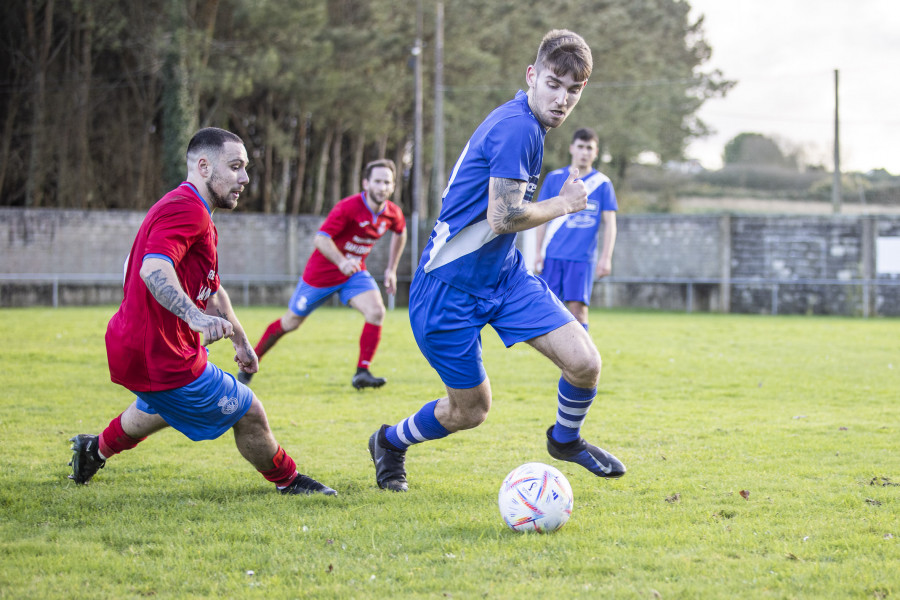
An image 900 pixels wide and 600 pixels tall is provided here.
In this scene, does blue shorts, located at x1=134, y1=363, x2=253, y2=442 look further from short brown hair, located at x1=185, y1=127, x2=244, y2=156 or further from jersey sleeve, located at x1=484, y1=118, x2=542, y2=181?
jersey sleeve, located at x1=484, y1=118, x2=542, y2=181

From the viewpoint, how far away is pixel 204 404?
14.4ft

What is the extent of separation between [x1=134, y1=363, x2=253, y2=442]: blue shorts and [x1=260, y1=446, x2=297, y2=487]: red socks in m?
0.33

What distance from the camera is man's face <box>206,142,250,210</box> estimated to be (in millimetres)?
4426

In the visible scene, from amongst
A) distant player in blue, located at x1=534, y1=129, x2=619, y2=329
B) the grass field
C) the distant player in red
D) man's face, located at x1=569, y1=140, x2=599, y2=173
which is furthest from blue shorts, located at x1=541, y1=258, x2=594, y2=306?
the distant player in red

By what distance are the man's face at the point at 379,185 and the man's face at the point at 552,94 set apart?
466 cm

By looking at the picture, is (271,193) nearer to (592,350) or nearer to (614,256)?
(614,256)

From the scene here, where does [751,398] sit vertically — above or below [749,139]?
below

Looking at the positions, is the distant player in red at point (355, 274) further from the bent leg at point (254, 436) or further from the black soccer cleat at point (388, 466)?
the bent leg at point (254, 436)

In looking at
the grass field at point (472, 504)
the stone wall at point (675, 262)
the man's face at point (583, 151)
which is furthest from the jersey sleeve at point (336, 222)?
the stone wall at point (675, 262)

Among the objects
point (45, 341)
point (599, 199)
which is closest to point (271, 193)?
point (45, 341)

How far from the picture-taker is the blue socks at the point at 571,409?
462 centimetres

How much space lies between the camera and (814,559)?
3.70 metres

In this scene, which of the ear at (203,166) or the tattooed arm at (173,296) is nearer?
the tattooed arm at (173,296)

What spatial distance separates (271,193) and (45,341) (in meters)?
23.2
